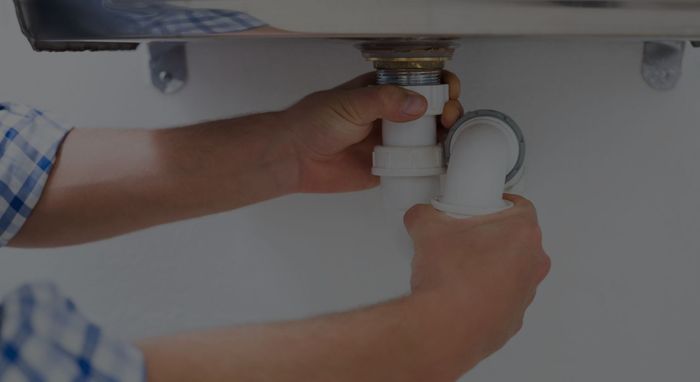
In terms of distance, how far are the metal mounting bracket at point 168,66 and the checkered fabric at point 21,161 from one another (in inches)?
4.1

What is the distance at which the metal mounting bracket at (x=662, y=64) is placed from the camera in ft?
1.84

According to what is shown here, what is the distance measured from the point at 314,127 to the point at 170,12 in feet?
0.63

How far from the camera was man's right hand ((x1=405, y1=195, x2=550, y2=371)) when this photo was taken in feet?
1.15

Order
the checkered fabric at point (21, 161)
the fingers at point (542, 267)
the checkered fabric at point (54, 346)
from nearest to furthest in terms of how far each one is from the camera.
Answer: the checkered fabric at point (54, 346)
the fingers at point (542, 267)
the checkered fabric at point (21, 161)

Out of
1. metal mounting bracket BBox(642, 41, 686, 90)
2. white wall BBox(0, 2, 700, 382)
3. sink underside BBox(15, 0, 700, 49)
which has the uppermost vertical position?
sink underside BBox(15, 0, 700, 49)

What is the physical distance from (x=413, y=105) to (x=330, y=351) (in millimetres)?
168

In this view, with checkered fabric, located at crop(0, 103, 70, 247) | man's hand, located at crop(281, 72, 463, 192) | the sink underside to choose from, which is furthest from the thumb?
checkered fabric, located at crop(0, 103, 70, 247)

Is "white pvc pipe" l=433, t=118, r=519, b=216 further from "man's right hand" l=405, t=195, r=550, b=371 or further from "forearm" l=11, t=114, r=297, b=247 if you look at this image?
"forearm" l=11, t=114, r=297, b=247

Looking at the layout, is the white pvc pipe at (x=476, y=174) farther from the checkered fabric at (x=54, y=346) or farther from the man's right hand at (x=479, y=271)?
the checkered fabric at (x=54, y=346)

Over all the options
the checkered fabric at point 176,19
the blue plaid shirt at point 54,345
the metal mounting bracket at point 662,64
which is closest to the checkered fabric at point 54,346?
the blue plaid shirt at point 54,345

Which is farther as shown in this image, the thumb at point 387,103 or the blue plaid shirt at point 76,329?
the thumb at point 387,103

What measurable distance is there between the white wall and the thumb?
12 cm

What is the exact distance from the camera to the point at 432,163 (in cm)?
44

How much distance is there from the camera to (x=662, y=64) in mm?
565
